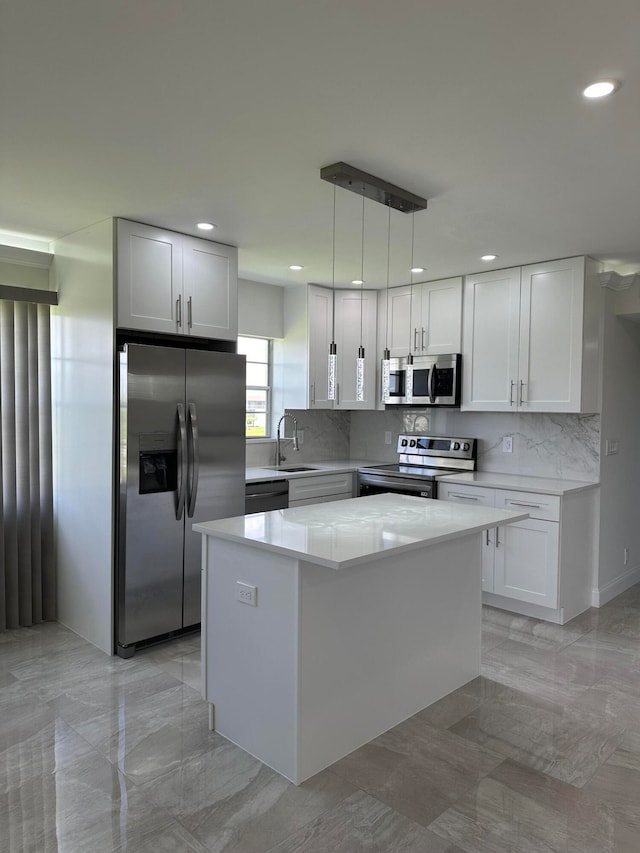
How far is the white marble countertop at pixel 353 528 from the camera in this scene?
2260 mm

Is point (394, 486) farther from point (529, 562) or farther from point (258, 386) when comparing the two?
point (258, 386)

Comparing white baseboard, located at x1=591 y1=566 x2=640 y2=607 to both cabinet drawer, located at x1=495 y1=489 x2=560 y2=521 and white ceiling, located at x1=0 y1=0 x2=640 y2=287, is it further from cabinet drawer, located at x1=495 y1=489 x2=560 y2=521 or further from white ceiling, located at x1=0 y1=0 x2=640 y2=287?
white ceiling, located at x1=0 y1=0 x2=640 y2=287

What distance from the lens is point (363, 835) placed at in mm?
2041

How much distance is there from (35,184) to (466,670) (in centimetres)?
331

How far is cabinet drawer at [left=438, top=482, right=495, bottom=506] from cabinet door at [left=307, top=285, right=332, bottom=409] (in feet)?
4.21

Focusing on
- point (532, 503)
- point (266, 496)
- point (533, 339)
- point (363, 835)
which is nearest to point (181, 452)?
point (266, 496)

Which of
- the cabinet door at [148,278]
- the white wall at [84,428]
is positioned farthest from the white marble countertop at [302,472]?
the cabinet door at [148,278]

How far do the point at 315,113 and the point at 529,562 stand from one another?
10.7 feet

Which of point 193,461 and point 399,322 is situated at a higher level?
point 399,322

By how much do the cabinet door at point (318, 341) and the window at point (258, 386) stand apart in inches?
19.2

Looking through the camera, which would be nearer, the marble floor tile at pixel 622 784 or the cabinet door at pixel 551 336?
the marble floor tile at pixel 622 784

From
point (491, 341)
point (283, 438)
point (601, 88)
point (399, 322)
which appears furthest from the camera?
point (283, 438)

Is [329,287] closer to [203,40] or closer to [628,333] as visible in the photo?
[628,333]

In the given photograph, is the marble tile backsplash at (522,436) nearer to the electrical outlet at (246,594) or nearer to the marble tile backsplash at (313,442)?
the marble tile backsplash at (313,442)
